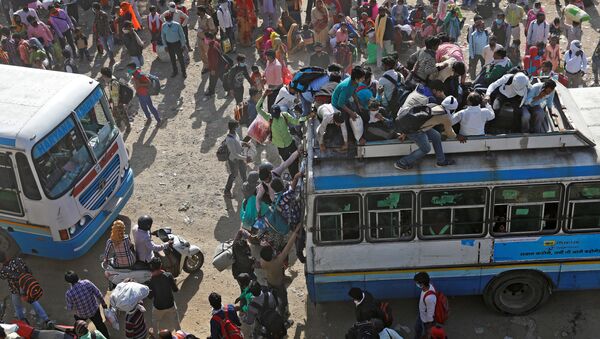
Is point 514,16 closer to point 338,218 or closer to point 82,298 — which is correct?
point 338,218

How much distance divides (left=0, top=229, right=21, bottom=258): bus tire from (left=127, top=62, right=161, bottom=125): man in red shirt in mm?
4982

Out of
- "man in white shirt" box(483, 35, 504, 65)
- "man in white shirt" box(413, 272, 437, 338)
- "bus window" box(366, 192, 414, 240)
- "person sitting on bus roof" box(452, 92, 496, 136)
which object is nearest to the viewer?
"man in white shirt" box(413, 272, 437, 338)

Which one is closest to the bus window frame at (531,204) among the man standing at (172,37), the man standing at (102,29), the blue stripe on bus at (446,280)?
the blue stripe on bus at (446,280)

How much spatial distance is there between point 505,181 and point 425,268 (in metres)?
1.57

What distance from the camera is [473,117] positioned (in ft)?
29.5

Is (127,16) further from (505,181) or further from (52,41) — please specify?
(505,181)

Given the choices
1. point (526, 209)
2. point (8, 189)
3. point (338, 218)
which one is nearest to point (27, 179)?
point (8, 189)

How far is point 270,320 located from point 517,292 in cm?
357

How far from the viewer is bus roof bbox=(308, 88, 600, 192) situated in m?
8.71

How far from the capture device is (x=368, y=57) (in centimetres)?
1694

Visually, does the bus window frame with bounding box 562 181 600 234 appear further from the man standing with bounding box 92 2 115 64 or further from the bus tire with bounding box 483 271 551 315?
the man standing with bounding box 92 2 115 64

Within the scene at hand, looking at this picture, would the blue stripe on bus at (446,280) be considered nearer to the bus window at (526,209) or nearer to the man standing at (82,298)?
the bus window at (526,209)

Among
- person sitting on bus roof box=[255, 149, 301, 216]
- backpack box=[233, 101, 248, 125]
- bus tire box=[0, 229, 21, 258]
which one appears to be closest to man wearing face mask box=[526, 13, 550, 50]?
backpack box=[233, 101, 248, 125]

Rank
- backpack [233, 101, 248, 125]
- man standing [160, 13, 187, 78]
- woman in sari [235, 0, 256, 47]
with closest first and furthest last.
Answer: backpack [233, 101, 248, 125] < man standing [160, 13, 187, 78] < woman in sari [235, 0, 256, 47]
